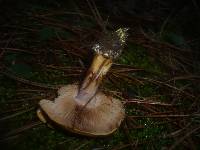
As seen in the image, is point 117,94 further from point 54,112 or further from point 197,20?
point 197,20

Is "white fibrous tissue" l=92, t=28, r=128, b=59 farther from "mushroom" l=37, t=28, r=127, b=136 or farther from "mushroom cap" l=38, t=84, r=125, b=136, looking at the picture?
"mushroom cap" l=38, t=84, r=125, b=136

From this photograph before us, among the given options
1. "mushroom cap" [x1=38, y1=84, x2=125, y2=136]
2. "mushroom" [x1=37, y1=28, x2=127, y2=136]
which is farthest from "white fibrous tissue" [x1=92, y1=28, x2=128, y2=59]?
"mushroom cap" [x1=38, y1=84, x2=125, y2=136]

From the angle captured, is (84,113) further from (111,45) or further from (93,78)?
(111,45)

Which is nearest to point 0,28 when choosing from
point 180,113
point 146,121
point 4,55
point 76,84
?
point 4,55

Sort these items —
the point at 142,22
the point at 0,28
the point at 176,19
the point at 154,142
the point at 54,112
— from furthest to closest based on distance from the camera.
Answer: the point at 176,19, the point at 142,22, the point at 0,28, the point at 154,142, the point at 54,112

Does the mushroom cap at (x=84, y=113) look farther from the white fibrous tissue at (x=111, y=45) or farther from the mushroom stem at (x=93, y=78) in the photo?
the white fibrous tissue at (x=111, y=45)

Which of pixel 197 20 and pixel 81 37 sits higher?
pixel 197 20

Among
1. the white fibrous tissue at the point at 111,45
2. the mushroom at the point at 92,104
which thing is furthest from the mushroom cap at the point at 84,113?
the white fibrous tissue at the point at 111,45

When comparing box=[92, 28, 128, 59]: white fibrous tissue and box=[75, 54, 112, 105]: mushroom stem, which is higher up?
box=[92, 28, 128, 59]: white fibrous tissue
